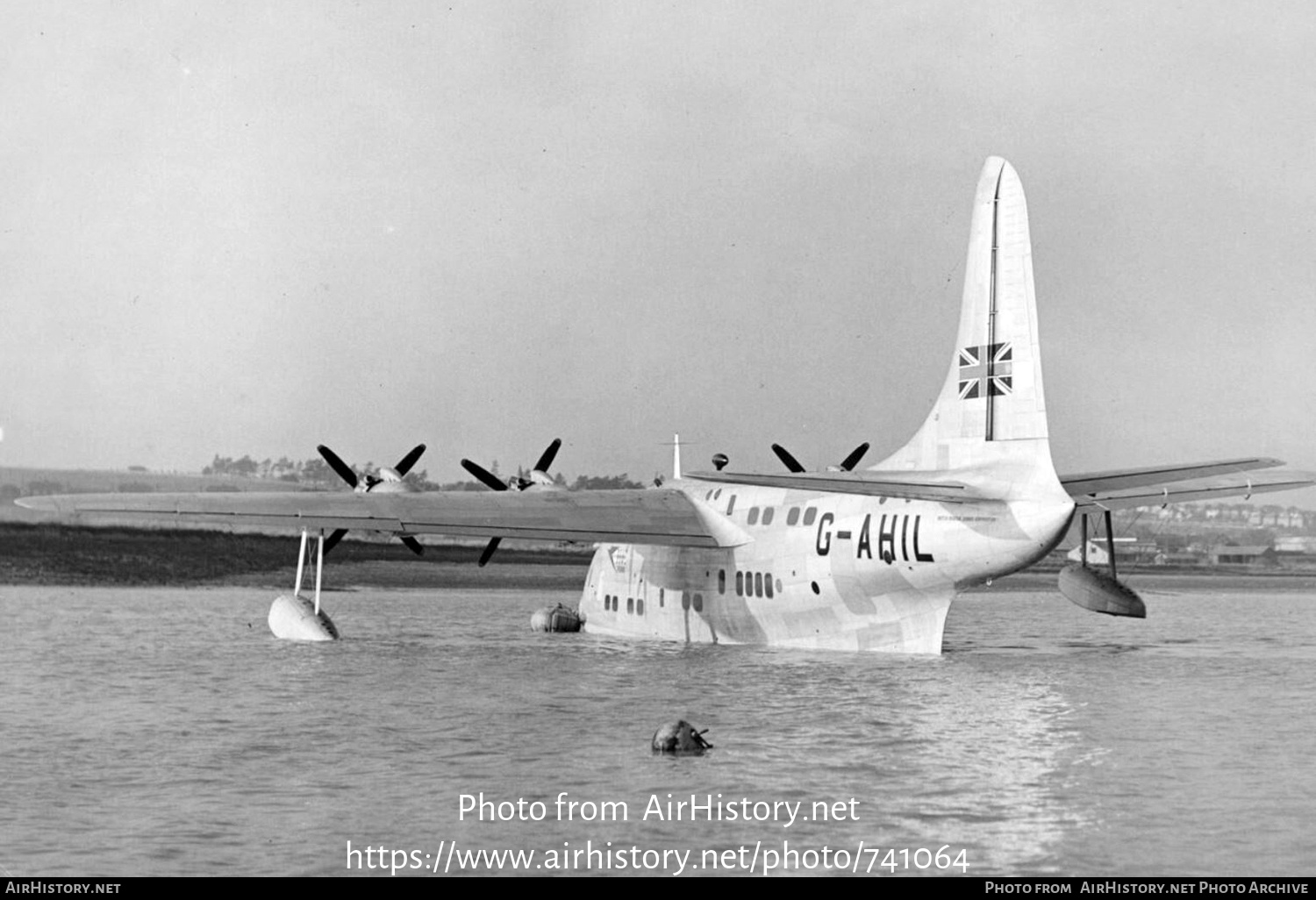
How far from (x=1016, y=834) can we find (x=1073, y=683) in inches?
523

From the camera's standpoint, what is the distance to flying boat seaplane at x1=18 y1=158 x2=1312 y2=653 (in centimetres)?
2630

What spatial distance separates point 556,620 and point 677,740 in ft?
76.2

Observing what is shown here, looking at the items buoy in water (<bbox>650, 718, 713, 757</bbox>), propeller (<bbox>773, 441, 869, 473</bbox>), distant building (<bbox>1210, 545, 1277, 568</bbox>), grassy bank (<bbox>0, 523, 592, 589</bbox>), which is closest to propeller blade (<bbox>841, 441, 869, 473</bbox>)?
propeller (<bbox>773, 441, 869, 473</bbox>)

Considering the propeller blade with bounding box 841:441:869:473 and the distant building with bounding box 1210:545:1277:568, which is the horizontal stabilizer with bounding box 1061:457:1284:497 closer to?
the propeller blade with bounding box 841:441:869:473

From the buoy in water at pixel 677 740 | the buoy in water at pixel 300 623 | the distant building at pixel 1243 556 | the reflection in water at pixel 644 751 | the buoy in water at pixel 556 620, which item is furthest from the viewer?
the distant building at pixel 1243 556

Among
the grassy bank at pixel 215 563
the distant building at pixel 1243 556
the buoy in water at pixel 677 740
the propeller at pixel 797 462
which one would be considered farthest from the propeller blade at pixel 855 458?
the distant building at pixel 1243 556

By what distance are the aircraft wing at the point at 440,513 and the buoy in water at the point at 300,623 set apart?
2029 millimetres

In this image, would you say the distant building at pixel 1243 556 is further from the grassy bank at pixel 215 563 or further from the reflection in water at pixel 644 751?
the reflection in water at pixel 644 751

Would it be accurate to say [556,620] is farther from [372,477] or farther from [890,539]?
[890,539]

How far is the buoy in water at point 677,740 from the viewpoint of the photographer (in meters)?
18.2

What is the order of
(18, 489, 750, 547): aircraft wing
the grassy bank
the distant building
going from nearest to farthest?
(18, 489, 750, 547): aircraft wing → the grassy bank → the distant building

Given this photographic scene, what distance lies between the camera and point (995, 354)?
27.4m

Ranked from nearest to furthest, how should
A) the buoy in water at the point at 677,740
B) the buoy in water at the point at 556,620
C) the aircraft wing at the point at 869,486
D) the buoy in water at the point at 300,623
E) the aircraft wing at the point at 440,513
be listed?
1. the buoy in water at the point at 677,740
2. the aircraft wing at the point at 869,486
3. the aircraft wing at the point at 440,513
4. the buoy in water at the point at 300,623
5. the buoy in water at the point at 556,620

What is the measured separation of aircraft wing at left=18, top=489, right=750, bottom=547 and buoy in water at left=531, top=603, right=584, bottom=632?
25.2 ft
